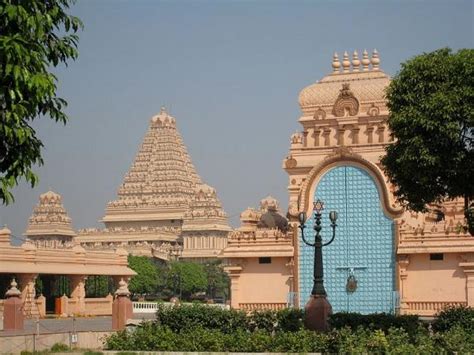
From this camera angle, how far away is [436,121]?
2422 cm

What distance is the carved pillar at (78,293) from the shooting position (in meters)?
52.5

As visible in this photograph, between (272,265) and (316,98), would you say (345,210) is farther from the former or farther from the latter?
(316,98)

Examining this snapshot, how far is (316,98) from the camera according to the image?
46.8 metres

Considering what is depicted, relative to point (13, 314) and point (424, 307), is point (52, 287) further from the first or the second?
point (424, 307)

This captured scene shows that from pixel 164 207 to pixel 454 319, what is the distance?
9468 cm

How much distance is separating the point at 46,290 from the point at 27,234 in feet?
206

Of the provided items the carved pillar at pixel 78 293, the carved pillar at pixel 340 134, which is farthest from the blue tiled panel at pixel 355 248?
the carved pillar at pixel 78 293

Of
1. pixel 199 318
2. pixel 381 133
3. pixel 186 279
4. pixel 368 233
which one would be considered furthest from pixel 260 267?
pixel 186 279

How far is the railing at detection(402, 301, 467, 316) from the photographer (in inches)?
1478

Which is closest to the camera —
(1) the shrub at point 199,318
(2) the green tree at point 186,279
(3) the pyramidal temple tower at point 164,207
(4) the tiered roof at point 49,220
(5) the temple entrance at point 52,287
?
(1) the shrub at point 199,318

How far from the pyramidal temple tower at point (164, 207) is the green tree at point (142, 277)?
29733 millimetres

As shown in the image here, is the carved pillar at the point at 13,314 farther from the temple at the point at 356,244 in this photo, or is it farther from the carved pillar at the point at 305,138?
the carved pillar at the point at 305,138

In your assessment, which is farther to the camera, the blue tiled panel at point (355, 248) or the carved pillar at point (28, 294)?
the carved pillar at point (28, 294)

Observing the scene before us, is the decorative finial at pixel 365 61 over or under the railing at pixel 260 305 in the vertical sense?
over
